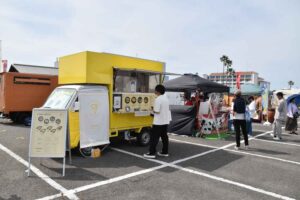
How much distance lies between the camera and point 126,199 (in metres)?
3.93

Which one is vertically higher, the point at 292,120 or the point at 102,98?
the point at 102,98

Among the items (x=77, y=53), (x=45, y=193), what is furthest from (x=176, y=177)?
(x=77, y=53)

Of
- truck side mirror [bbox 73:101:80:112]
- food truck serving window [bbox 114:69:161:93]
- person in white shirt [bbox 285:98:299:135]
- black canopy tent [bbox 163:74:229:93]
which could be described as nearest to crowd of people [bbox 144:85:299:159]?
black canopy tent [bbox 163:74:229:93]

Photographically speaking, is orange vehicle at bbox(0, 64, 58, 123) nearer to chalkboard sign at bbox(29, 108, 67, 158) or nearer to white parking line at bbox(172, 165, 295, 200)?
chalkboard sign at bbox(29, 108, 67, 158)

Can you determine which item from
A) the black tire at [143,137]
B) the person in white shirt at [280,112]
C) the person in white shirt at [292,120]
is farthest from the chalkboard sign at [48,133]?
the person in white shirt at [292,120]

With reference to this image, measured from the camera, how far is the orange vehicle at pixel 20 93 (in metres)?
12.5

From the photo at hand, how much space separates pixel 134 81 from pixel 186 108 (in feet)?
10.7

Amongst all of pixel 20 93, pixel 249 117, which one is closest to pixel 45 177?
pixel 249 117

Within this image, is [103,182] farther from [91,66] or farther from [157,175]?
[91,66]

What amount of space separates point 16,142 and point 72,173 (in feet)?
12.8

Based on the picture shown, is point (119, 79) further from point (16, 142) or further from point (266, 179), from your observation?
point (266, 179)

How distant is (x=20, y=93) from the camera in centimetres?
1284

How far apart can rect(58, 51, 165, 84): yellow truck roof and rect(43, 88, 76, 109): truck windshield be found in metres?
0.37

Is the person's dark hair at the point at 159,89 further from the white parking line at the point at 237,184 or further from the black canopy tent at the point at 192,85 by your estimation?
the black canopy tent at the point at 192,85
